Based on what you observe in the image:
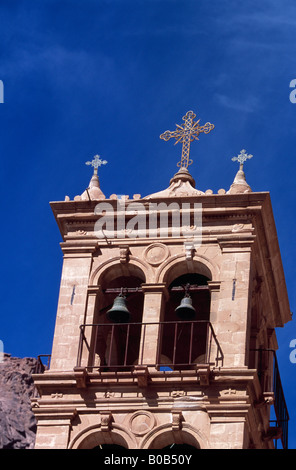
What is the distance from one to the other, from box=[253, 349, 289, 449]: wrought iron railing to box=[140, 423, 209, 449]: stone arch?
16.5ft

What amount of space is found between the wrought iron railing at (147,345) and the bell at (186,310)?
1.39ft

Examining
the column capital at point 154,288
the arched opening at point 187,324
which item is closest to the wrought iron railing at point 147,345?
the arched opening at point 187,324

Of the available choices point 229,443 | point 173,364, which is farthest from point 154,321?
point 229,443

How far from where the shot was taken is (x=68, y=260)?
2403 inches

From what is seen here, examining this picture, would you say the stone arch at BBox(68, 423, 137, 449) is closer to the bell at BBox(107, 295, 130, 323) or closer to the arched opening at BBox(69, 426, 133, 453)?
the arched opening at BBox(69, 426, 133, 453)

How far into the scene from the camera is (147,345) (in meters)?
58.5

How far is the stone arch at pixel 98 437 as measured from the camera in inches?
2233

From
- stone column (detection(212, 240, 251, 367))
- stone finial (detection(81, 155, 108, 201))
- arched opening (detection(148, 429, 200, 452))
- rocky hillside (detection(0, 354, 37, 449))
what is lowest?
arched opening (detection(148, 429, 200, 452))

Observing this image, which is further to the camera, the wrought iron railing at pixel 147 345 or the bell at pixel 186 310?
the bell at pixel 186 310

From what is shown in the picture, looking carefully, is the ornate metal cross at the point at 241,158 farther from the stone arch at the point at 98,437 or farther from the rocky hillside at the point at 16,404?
the rocky hillside at the point at 16,404

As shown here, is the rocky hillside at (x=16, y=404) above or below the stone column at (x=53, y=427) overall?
above

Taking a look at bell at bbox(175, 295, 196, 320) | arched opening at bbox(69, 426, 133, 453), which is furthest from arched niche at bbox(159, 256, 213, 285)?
arched opening at bbox(69, 426, 133, 453)

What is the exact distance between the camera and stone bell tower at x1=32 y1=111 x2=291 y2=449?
5678 centimetres
